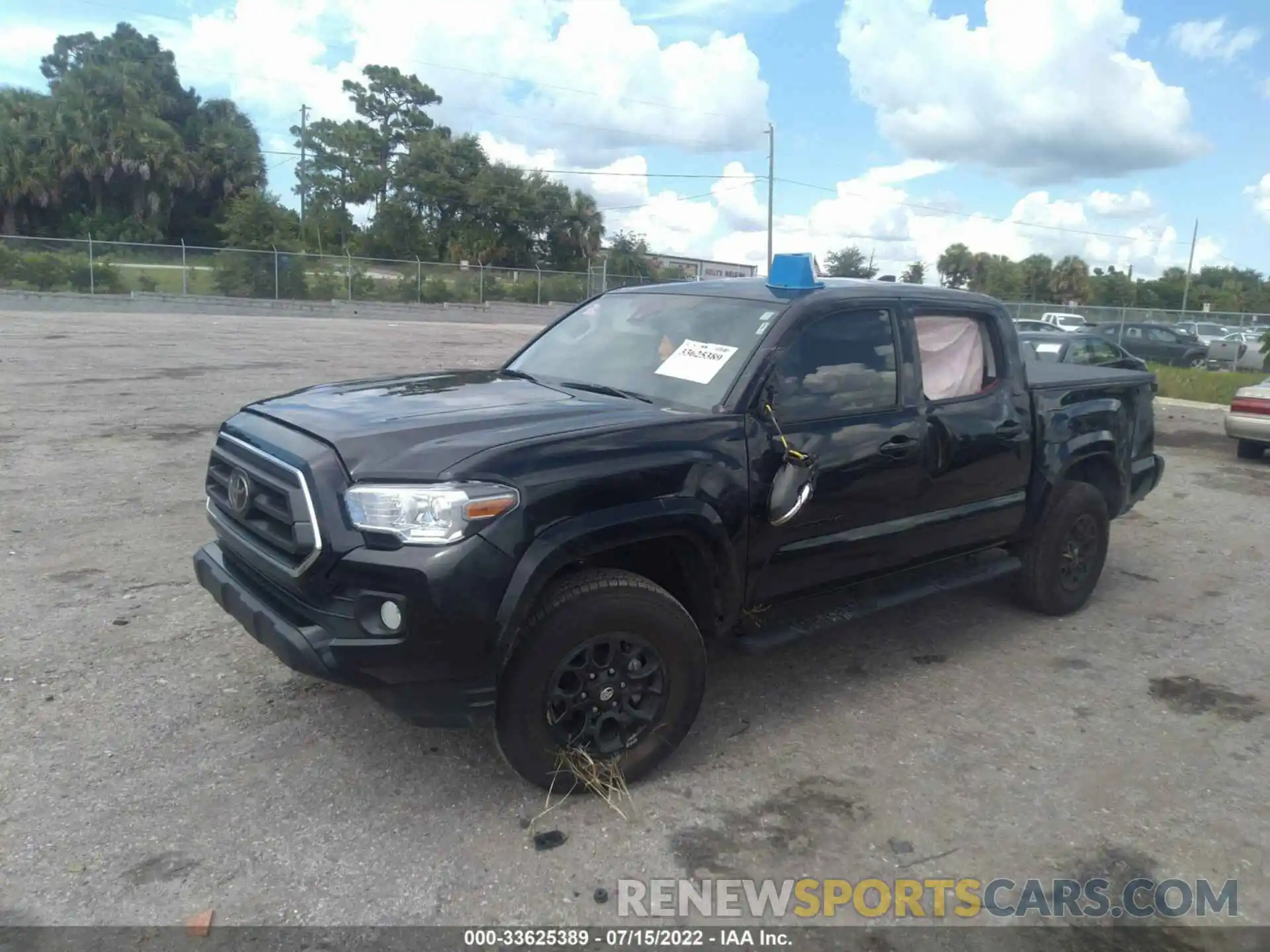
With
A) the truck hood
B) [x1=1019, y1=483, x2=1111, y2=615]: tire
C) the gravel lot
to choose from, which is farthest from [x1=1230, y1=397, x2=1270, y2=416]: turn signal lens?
the truck hood

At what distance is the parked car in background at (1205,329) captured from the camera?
33.3 meters

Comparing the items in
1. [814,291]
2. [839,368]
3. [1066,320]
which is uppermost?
[814,291]

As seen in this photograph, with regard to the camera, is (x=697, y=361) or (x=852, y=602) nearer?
(x=697, y=361)

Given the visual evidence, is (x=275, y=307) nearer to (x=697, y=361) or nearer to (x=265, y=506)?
(x=697, y=361)

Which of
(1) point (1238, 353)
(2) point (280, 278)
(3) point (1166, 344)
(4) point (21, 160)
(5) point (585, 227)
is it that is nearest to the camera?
(3) point (1166, 344)

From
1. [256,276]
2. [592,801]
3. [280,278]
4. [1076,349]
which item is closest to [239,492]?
[592,801]

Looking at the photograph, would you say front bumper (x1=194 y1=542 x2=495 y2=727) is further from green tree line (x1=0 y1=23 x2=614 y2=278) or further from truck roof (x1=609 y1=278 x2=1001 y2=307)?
green tree line (x1=0 y1=23 x2=614 y2=278)

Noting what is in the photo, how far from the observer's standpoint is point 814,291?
4348 millimetres

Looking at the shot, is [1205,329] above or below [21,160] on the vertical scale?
below

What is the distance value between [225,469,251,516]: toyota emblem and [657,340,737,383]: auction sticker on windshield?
1761 millimetres

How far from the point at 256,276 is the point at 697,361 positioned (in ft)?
114

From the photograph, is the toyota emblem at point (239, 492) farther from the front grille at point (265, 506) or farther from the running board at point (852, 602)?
the running board at point (852, 602)

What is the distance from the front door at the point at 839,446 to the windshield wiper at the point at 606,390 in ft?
1.85

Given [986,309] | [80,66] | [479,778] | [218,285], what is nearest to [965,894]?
[479,778]
